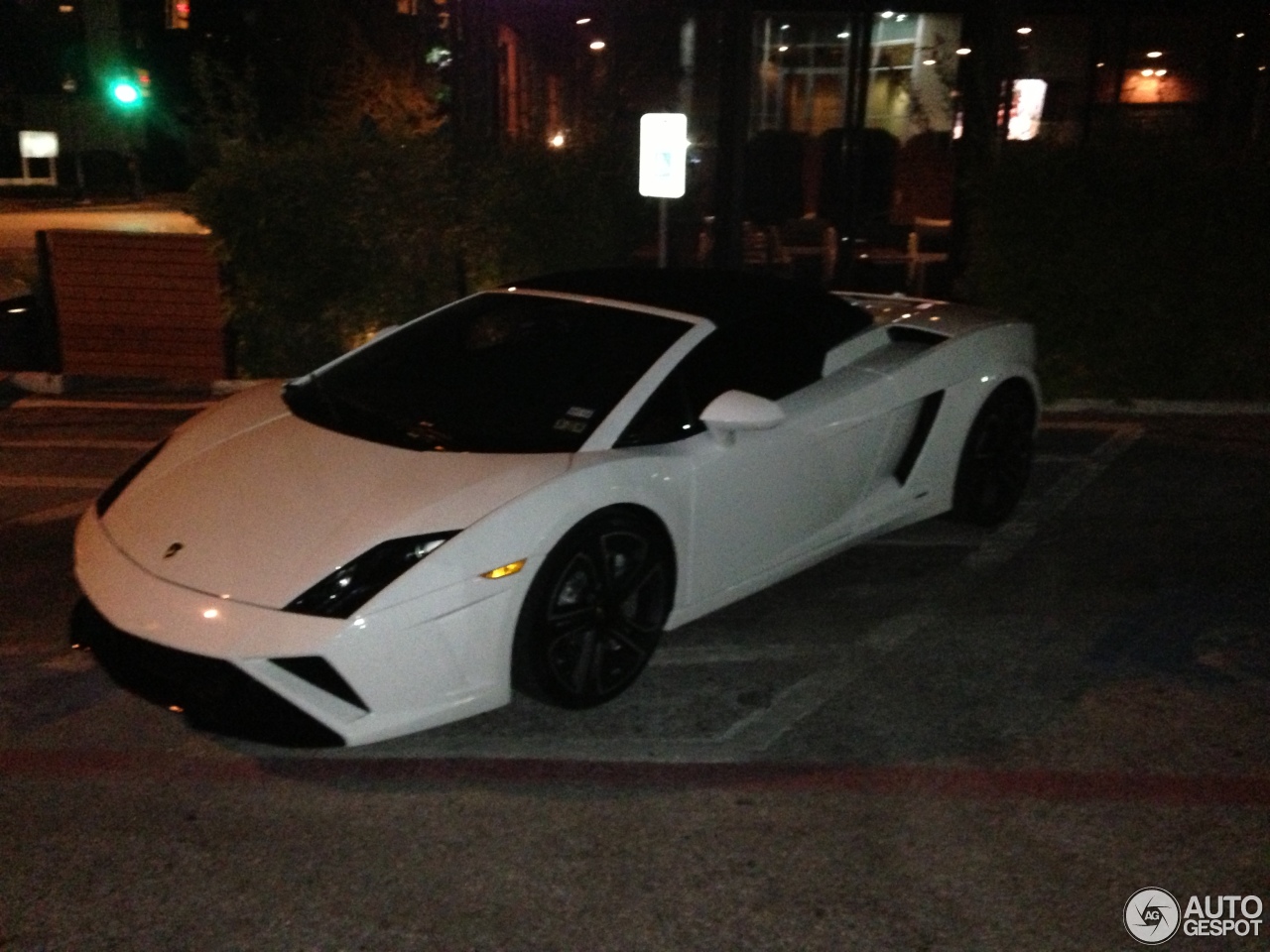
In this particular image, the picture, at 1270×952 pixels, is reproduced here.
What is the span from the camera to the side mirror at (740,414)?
4422 millimetres

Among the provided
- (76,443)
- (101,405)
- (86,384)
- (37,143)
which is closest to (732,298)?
(76,443)

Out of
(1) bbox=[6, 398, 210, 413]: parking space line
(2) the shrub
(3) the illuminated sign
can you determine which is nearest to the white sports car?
(1) bbox=[6, 398, 210, 413]: parking space line

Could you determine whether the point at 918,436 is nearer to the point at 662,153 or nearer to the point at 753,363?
the point at 753,363

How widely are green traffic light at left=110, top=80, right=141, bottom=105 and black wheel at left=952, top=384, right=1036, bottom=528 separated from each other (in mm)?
23483

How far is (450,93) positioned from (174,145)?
45.6 meters

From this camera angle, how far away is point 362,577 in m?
3.69

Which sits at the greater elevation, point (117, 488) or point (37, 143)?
point (37, 143)

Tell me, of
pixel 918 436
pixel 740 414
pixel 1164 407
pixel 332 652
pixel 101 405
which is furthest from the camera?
pixel 101 405

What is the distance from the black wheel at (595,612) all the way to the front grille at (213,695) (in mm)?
728

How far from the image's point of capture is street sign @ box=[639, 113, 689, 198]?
888cm

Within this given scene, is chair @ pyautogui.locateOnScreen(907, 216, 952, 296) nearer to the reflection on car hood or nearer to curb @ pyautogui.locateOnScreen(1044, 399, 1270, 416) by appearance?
curb @ pyautogui.locateOnScreen(1044, 399, 1270, 416)

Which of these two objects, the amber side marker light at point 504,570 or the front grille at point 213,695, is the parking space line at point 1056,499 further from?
the front grille at point 213,695

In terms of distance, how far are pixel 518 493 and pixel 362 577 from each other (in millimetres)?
570

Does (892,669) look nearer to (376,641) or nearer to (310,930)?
(376,641)
